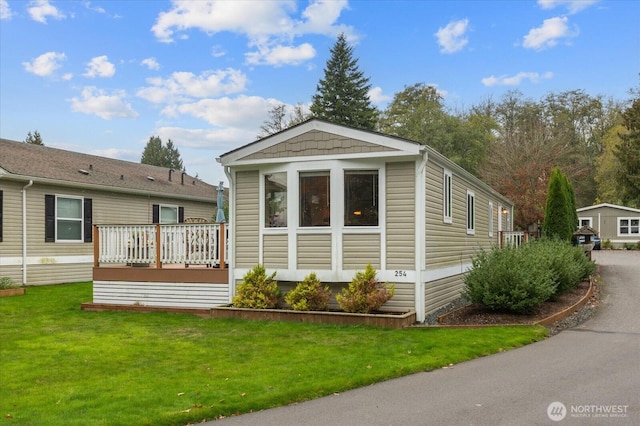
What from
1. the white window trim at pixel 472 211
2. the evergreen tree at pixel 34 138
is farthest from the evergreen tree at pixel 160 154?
the white window trim at pixel 472 211

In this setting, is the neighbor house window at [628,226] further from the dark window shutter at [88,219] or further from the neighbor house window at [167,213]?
the dark window shutter at [88,219]

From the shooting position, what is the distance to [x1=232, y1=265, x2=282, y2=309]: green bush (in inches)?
384

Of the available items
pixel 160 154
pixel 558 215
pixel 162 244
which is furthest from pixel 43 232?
pixel 160 154

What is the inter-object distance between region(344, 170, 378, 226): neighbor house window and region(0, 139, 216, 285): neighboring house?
977 cm

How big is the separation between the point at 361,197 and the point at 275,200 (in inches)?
68.3

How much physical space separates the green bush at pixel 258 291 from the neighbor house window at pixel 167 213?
9.94 m

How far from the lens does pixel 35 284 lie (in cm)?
1488

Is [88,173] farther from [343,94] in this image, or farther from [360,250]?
[343,94]

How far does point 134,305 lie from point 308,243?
4.21 metres

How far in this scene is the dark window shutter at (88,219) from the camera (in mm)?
16359

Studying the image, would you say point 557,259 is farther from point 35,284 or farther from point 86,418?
point 35,284

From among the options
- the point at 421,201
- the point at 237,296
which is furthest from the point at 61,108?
the point at 421,201

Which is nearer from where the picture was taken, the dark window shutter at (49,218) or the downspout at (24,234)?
the downspout at (24,234)

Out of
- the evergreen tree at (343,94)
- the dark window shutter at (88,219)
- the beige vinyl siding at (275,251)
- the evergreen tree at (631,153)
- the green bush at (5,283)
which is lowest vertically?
the green bush at (5,283)
